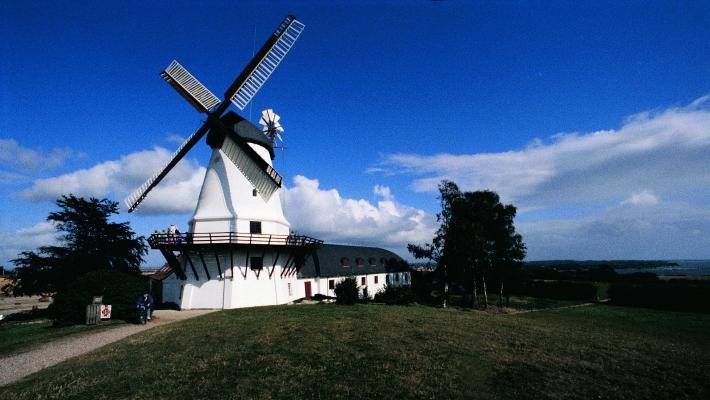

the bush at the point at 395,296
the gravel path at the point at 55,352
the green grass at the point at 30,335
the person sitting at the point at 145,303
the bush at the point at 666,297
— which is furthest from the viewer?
the bush at the point at 666,297

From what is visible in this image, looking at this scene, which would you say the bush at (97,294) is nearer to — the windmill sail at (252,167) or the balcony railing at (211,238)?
the balcony railing at (211,238)

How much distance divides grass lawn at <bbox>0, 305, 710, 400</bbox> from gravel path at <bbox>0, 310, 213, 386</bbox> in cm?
86

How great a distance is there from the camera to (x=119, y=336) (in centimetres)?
1538

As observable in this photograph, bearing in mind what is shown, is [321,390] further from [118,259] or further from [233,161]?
[118,259]

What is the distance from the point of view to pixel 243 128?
27.0 metres

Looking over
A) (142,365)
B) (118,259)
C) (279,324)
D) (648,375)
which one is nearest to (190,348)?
(142,365)

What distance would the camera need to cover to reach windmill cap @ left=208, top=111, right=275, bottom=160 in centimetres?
2652

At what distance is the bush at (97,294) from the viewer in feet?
60.1

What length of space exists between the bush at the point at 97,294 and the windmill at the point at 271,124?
1530 cm

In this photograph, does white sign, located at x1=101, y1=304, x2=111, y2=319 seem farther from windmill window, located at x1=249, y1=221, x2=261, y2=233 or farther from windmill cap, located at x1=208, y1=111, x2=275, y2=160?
windmill cap, located at x1=208, y1=111, x2=275, y2=160

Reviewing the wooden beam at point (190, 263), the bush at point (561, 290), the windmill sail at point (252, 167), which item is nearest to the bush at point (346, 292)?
the windmill sail at point (252, 167)

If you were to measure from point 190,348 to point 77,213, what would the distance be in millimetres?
25375

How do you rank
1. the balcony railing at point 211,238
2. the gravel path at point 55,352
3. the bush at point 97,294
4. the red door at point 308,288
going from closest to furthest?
the gravel path at point 55,352
the bush at point 97,294
the balcony railing at point 211,238
the red door at point 308,288

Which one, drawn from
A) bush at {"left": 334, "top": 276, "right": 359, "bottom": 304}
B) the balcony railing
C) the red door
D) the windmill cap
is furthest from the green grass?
the red door
